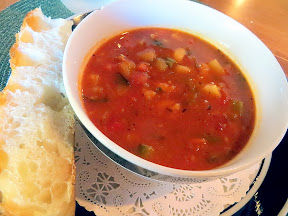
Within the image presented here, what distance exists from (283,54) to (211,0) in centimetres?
122

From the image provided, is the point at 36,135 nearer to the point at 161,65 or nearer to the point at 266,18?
the point at 161,65

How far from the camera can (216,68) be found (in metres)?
2.33

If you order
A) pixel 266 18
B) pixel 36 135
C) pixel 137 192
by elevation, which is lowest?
pixel 266 18

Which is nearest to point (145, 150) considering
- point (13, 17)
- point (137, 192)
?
point (137, 192)

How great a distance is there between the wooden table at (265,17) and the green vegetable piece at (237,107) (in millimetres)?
1465

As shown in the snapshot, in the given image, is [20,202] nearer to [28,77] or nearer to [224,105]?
[28,77]

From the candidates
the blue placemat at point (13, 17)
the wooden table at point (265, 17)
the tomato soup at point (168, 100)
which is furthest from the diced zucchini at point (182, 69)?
the wooden table at point (265, 17)

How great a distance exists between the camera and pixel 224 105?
207 cm

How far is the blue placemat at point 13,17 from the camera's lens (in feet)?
7.74

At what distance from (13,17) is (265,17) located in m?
3.03

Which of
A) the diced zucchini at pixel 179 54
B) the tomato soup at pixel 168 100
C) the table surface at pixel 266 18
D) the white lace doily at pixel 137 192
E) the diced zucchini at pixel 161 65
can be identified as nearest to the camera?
the white lace doily at pixel 137 192

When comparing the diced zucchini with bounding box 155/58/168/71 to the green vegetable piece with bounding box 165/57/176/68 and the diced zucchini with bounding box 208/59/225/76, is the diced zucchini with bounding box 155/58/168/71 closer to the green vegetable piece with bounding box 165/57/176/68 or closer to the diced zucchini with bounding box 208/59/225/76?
the green vegetable piece with bounding box 165/57/176/68

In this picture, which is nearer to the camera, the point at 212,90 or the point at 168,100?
the point at 168,100

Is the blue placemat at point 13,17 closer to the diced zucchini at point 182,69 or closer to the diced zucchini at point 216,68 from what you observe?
the diced zucchini at point 182,69
